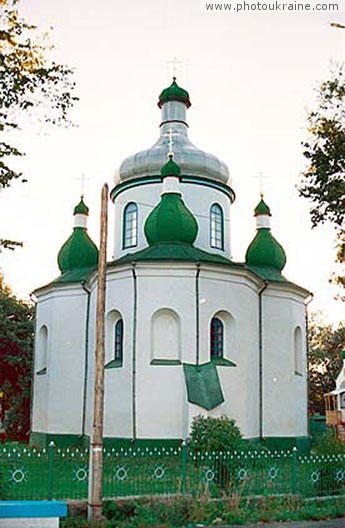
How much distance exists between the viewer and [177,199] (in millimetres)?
20812

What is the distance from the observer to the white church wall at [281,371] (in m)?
21.0

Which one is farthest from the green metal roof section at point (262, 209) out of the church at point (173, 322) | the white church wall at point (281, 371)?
the white church wall at point (281, 371)

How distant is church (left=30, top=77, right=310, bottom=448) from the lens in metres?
18.6

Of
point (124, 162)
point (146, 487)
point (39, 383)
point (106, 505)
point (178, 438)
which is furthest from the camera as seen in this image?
point (124, 162)

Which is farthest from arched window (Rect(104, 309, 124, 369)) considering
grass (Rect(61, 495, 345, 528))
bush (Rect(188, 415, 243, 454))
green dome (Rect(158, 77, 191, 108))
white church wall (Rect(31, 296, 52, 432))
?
green dome (Rect(158, 77, 191, 108))

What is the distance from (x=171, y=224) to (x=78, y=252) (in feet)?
17.3

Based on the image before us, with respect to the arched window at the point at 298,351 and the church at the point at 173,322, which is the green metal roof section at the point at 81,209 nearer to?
the church at the point at 173,322

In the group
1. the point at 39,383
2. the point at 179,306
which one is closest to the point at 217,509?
the point at 179,306

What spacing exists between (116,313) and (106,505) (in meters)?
9.72

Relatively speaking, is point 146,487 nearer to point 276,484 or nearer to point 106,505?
point 106,505

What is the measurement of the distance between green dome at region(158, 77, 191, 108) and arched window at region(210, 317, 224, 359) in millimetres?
10905

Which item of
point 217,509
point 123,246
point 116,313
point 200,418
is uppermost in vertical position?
point 123,246

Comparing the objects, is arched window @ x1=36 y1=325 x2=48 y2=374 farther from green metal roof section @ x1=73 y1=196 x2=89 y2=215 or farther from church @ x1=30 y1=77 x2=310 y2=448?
green metal roof section @ x1=73 y1=196 x2=89 y2=215

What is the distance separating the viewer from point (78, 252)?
24281mm
